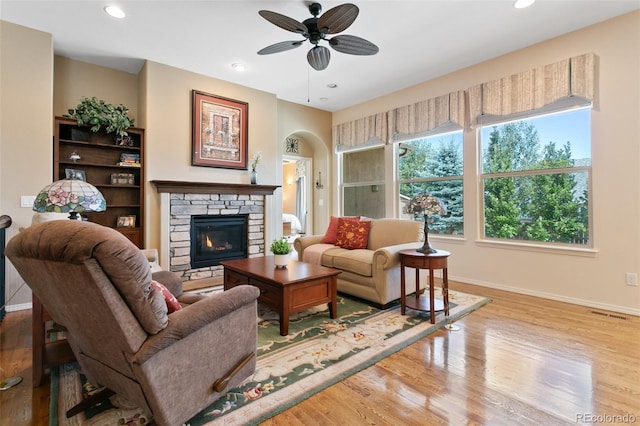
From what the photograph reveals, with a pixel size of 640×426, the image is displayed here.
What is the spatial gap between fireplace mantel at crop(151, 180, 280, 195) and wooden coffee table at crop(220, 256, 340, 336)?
1.72 meters

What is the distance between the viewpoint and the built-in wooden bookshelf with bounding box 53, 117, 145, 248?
380 centimetres

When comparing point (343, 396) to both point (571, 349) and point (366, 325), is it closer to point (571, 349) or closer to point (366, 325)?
point (366, 325)

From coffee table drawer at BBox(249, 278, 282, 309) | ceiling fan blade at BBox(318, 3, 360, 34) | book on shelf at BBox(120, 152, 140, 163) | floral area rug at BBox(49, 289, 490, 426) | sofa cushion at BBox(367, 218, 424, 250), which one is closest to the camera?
floral area rug at BBox(49, 289, 490, 426)

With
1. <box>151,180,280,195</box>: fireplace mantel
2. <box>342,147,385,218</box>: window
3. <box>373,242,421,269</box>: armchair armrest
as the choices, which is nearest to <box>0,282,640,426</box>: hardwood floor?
<box>373,242,421,269</box>: armchair armrest

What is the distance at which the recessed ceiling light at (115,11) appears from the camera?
9.66 ft

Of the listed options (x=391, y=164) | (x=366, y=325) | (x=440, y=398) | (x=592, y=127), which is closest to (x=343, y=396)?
(x=440, y=398)

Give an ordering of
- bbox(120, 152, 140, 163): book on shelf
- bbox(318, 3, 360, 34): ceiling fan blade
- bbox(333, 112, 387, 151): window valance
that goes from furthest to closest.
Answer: bbox(333, 112, 387, 151): window valance, bbox(120, 152, 140, 163): book on shelf, bbox(318, 3, 360, 34): ceiling fan blade

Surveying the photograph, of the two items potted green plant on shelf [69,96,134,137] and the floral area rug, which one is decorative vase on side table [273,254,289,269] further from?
potted green plant on shelf [69,96,134,137]

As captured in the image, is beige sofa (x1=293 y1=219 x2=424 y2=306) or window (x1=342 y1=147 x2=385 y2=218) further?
window (x1=342 y1=147 x2=385 y2=218)

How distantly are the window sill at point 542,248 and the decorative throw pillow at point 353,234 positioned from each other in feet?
5.27

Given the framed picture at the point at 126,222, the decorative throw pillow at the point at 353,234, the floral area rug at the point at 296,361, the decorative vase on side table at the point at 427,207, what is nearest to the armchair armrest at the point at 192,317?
the floral area rug at the point at 296,361

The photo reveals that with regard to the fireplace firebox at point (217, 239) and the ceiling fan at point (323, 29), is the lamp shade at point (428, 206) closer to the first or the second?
the ceiling fan at point (323, 29)

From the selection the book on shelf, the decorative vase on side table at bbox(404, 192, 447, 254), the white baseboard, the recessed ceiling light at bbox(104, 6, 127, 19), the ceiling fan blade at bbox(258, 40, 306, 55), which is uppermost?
the recessed ceiling light at bbox(104, 6, 127, 19)

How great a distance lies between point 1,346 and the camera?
236cm
